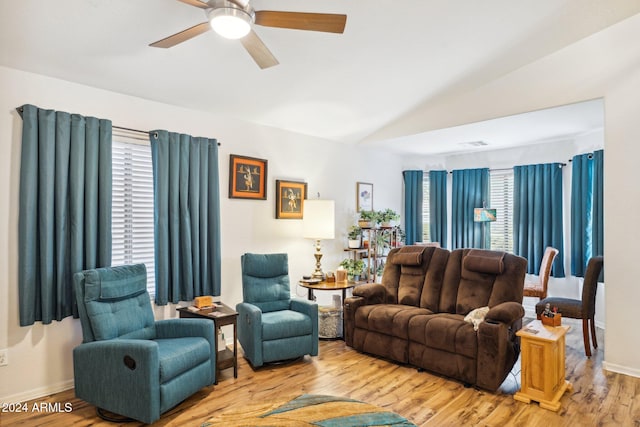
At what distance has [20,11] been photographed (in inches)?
93.0

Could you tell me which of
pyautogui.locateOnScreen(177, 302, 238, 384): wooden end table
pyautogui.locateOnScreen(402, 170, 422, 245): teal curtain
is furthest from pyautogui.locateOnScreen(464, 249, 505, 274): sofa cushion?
pyautogui.locateOnScreen(402, 170, 422, 245): teal curtain

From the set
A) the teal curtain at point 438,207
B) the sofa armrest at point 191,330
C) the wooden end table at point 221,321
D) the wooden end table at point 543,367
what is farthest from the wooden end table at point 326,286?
the teal curtain at point 438,207

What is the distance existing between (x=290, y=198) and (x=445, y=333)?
237 cm

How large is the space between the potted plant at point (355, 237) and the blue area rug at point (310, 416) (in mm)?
3690

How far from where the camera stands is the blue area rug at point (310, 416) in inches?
61.7

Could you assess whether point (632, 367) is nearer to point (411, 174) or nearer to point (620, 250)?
point (620, 250)

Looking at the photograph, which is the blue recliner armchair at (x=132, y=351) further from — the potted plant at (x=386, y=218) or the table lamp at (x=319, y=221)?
the potted plant at (x=386, y=218)

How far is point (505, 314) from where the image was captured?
123 inches

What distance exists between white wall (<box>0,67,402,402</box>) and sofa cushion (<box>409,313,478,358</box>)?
1837 millimetres

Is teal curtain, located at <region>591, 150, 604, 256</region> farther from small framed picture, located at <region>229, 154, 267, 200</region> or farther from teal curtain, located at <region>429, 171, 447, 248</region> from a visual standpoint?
small framed picture, located at <region>229, 154, 267, 200</region>

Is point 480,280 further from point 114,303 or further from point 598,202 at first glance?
point 114,303

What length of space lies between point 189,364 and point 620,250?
12.3 ft

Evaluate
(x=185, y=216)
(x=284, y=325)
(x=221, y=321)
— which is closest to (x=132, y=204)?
(x=185, y=216)

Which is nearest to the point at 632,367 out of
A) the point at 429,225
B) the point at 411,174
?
the point at 429,225
